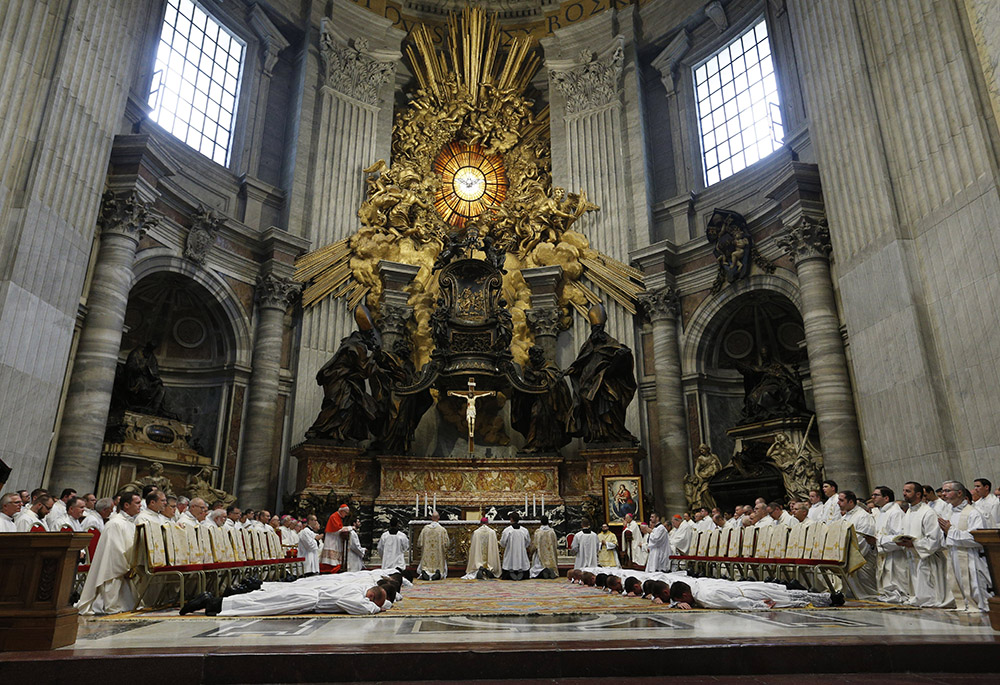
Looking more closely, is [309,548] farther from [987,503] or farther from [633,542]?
[987,503]

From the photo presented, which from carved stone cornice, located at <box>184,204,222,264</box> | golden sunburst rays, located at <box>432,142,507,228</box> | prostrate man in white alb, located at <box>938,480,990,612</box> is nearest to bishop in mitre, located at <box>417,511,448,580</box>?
prostrate man in white alb, located at <box>938,480,990,612</box>

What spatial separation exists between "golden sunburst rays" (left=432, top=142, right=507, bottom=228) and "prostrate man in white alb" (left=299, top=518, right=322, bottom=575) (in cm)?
927

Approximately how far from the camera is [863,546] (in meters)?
6.54

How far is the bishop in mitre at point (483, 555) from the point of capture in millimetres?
10172

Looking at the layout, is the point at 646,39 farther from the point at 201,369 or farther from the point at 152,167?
the point at 201,369

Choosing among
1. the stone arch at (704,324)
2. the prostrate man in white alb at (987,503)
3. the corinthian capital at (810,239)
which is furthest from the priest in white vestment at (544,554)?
the corinthian capital at (810,239)

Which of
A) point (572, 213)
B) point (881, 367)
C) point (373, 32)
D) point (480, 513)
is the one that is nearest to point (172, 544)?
point (480, 513)

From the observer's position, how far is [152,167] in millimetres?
10977

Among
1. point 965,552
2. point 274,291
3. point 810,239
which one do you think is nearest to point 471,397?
point 274,291

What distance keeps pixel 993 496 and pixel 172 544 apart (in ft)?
23.0

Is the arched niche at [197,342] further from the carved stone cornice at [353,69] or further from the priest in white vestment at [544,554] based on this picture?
the priest in white vestment at [544,554]

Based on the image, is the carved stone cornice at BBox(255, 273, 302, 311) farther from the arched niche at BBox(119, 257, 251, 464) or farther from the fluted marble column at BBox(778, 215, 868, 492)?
the fluted marble column at BBox(778, 215, 868, 492)

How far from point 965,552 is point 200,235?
11903 millimetres

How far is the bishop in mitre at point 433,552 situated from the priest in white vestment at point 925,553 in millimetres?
5843
